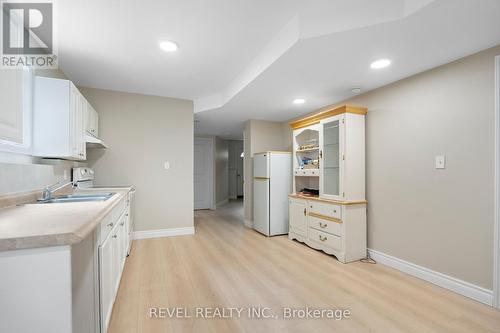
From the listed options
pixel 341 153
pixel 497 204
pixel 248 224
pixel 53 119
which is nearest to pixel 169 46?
pixel 53 119

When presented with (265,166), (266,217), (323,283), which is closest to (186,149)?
(265,166)

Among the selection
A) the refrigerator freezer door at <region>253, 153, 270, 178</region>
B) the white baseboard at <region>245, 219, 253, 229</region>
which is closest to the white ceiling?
the refrigerator freezer door at <region>253, 153, 270, 178</region>

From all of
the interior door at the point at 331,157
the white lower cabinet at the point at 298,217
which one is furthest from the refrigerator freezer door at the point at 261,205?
the interior door at the point at 331,157

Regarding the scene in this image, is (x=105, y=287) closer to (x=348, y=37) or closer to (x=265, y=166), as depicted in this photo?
(x=348, y=37)

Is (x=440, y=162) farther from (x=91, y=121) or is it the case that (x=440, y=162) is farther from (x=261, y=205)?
(x=91, y=121)

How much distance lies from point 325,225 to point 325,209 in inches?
8.5

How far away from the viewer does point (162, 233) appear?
385 cm

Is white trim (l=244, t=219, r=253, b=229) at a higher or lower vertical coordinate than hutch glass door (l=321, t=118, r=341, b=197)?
lower

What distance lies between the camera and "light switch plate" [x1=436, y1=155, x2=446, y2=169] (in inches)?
90.1

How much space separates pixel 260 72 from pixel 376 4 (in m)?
1.16

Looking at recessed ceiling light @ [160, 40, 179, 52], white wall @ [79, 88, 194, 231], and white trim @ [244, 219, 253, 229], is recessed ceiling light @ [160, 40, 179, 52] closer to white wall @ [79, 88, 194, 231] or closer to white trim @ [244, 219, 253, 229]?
white wall @ [79, 88, 194, 231]

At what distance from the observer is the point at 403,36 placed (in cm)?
181

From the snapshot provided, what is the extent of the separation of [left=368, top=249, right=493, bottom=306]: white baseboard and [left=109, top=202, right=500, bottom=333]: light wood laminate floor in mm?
69

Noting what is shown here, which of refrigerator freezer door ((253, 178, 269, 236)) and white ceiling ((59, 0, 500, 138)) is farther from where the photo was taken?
refrigerator freezer door ((253, 178, 269, 236))
